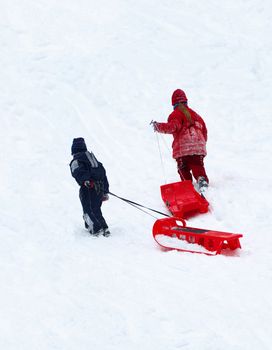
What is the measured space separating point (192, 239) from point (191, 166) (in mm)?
2492

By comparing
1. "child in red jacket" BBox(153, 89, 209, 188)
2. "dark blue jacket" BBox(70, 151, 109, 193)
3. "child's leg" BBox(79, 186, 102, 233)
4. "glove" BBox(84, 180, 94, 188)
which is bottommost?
"child's leg" BBox(79, 186, 102, 233)

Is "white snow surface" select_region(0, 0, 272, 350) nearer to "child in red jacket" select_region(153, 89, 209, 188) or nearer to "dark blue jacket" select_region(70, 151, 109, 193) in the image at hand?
"child in red jacket" select_region(153, 89, 209, 188)

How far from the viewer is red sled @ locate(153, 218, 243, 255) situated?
618cm

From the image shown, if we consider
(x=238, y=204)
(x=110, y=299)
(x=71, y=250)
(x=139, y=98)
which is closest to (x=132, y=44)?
(x=139, y=98)

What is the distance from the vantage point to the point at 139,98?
13312mm

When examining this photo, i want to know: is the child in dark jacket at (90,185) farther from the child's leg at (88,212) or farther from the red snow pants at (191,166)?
the red snow pants at (191,166)

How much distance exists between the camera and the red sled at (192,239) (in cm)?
618

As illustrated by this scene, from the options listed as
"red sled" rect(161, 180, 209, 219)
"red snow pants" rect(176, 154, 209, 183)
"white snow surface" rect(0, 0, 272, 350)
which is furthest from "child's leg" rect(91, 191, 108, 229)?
"red snow pants" rect(176, 154, 209, 183)

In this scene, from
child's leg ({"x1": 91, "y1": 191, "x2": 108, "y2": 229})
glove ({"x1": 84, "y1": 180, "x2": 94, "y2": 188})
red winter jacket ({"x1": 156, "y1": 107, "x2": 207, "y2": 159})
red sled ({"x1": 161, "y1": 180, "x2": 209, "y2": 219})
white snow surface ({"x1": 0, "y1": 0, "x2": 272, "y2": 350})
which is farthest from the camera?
red winter jacket ({"x1": 156, "y1": 107, "x2": 207, "y2": 159})

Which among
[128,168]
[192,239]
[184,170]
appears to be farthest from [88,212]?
[128,168]

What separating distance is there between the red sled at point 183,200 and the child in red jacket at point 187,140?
15.6 inches

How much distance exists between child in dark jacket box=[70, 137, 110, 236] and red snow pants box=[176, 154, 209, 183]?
1.67 m

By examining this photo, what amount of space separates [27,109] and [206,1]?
297 inches

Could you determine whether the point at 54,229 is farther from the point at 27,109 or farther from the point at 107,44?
the point at 107,44
